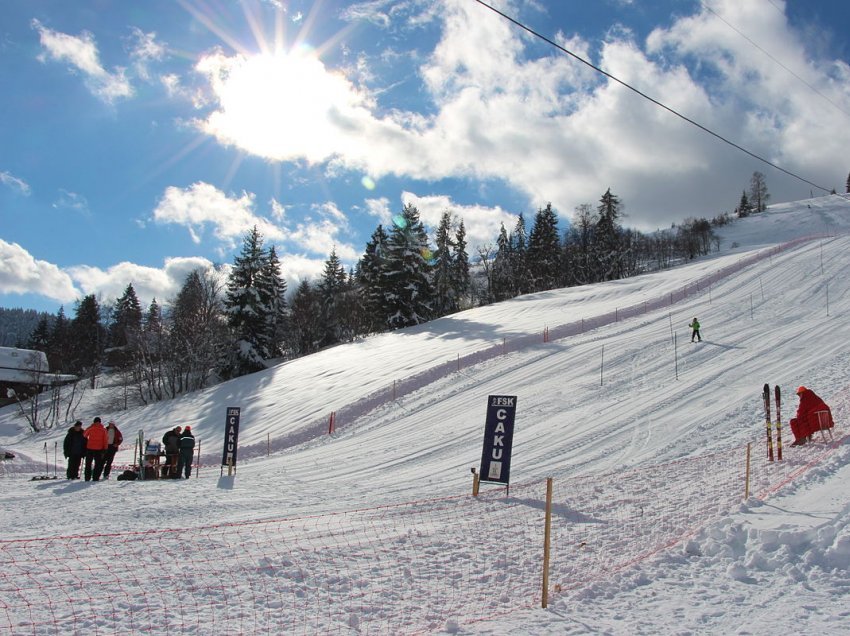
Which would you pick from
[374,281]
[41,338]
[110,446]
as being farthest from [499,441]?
[41,338]

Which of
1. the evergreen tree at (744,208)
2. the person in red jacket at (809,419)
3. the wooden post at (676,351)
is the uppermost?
the evergreen tree at (744,208)

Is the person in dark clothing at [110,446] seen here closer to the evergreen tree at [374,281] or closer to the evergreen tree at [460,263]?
the evergreen tree at [374,281]

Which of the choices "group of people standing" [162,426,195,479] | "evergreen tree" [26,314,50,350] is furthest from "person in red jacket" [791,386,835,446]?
"evergreen tree" [26,314,50,350]

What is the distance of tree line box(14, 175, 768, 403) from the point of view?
4425 centimetres

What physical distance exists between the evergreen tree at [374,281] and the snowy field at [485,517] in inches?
892

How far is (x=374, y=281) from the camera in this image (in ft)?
173

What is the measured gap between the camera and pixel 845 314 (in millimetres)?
27031

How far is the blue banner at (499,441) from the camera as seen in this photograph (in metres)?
10.8

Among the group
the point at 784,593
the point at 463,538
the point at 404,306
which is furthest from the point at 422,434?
the point at 404,306

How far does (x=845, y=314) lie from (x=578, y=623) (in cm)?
2911

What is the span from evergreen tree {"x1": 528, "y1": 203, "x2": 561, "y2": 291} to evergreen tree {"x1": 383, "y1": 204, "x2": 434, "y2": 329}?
19.1m

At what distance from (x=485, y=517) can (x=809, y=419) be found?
26.2ft

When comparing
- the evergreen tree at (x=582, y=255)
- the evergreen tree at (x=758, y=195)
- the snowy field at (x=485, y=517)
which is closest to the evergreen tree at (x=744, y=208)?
the evergreen tree at (x=758, y=195)

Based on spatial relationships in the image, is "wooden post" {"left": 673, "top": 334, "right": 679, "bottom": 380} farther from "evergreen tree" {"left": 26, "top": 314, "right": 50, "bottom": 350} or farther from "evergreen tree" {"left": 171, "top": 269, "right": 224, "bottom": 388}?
"evergreen tree" {"left": 26, "top": 314, "right": 50, "bottom": 350}
